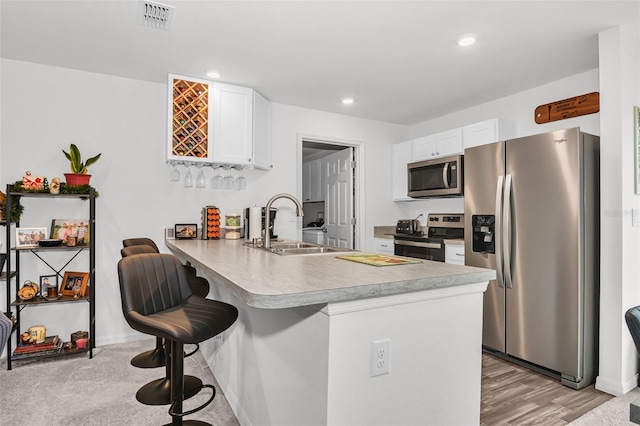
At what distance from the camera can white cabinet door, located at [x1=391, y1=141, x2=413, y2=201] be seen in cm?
468

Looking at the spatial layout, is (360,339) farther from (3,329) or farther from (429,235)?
(429,235)

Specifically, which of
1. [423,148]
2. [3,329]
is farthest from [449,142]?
[3,329]

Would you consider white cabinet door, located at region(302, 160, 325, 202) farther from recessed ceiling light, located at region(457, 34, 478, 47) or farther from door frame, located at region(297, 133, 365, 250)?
recessed ceiling light, located at region(457, 34, 478, 47)

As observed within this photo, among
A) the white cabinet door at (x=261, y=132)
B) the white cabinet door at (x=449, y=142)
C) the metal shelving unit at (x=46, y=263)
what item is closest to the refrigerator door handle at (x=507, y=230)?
the white cabinet door at (x=449, y=142)

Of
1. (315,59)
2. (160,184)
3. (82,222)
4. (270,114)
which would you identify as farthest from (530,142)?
(82,222)

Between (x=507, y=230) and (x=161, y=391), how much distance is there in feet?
8.86

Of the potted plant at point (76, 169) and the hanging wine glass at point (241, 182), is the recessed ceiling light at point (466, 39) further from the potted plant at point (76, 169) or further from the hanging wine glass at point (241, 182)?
the potted plant at point (76, 169)

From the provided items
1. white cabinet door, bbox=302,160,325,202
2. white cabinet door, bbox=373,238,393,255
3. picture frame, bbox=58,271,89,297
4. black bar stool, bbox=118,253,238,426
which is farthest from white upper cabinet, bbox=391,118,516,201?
picture frame, bbox=58,271,89,297

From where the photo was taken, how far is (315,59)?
9.80ft

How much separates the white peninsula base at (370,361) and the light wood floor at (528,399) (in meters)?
0.74

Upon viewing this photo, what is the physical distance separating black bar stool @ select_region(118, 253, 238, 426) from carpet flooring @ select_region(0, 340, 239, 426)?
32 centimetres

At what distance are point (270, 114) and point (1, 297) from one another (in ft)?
9.61

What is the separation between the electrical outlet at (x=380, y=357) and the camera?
4.27 feet

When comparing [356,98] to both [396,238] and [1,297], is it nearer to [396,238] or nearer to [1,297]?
[396,238]
